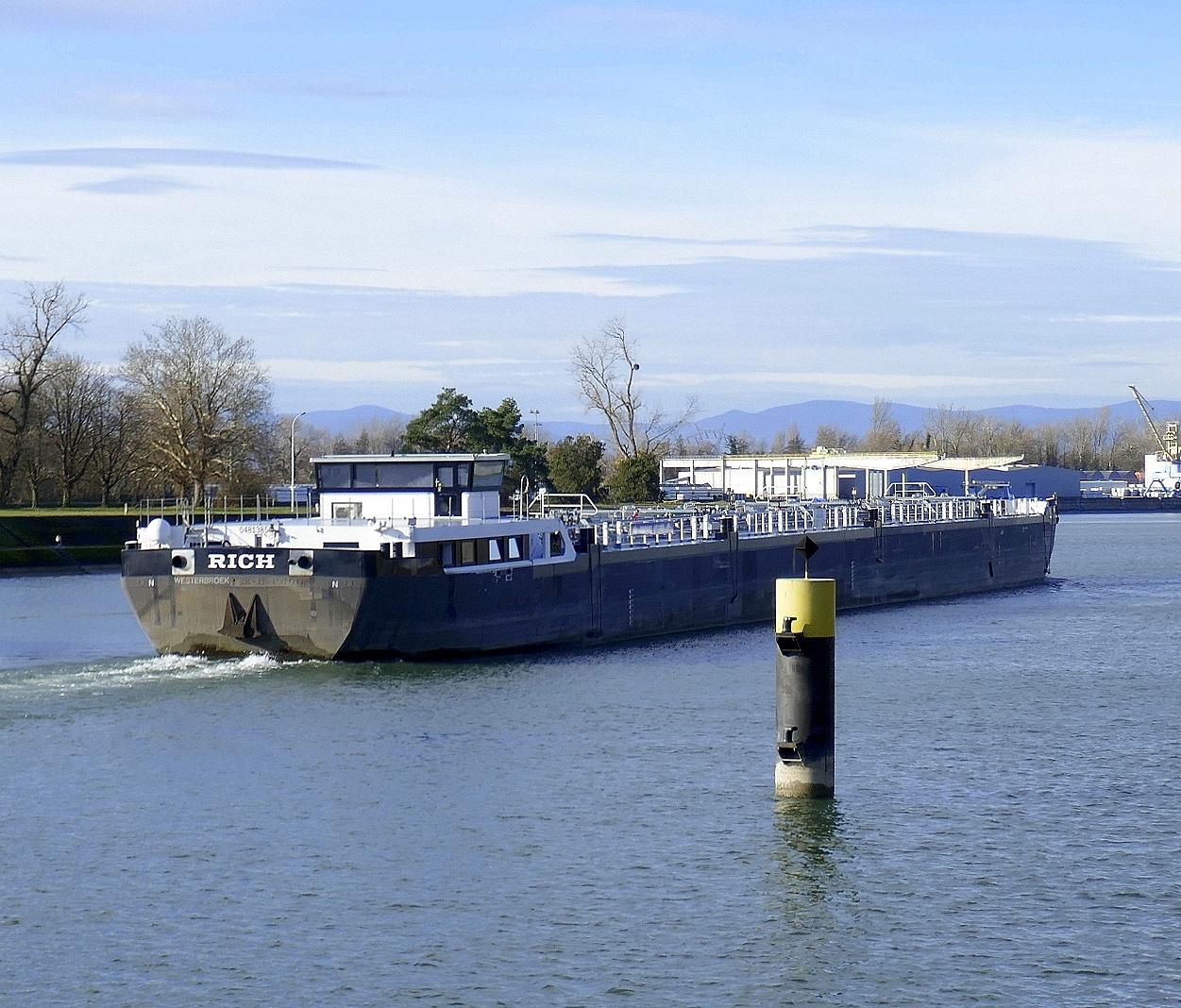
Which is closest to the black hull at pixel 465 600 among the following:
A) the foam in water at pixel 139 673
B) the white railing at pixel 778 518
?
the foam in water at pixel 139 673

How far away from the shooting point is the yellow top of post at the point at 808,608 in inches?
863

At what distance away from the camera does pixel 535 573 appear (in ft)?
135

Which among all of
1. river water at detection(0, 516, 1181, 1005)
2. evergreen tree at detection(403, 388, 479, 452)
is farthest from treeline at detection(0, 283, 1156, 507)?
river water at detection(0, 516, 1181, 1005)

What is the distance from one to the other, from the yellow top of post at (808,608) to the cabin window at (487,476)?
20.9 meters

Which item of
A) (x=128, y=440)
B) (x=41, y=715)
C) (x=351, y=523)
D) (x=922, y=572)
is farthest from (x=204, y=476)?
(x=41, y=715)

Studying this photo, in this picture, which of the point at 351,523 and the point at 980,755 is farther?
the point at 351,523

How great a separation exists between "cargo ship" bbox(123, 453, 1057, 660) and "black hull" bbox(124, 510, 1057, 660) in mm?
46

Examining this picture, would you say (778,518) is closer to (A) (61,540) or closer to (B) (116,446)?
(A) (61,540)

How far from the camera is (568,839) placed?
22.7m

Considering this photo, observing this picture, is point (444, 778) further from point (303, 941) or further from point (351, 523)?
point (351, 523)

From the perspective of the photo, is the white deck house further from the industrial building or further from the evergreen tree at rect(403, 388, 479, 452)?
the evergreen tree at rect(403, 388, 479, 452)

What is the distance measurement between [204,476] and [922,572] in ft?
155

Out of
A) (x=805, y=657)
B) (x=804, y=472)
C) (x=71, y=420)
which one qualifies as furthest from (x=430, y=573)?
(x=804, y=472)

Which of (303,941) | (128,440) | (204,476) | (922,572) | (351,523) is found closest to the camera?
(303,941)
